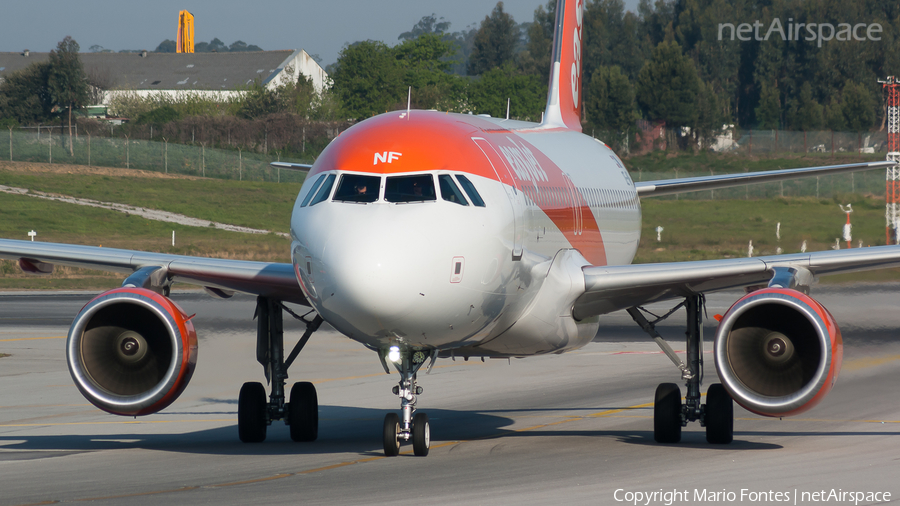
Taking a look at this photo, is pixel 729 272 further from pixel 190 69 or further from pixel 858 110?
pixel 190 69

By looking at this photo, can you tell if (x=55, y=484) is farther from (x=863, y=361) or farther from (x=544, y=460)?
(x=863, y=361)

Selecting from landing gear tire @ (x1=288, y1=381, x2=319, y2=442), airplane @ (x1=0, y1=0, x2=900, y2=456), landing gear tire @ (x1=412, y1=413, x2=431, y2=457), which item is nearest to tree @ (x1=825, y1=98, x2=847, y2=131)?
airplane @ (x1=0, y1=0, x2=900, y2=456)

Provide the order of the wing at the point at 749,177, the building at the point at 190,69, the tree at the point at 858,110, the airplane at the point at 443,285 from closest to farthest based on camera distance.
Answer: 1. the airplane at the point at 443,285
2. the wing at the point at 749,177
3. the tree at the point at 858,110
4. the building at the point at 190,69

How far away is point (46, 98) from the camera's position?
334ft

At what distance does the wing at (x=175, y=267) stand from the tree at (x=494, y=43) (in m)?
157

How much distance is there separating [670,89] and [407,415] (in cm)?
9597

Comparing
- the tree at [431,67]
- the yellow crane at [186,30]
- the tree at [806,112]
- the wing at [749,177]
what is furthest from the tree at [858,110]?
the yellow crane at [186,30]

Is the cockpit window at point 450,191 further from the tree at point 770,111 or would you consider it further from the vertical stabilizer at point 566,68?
the tree at point 770,111

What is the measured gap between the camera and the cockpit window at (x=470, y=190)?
11.8 meters

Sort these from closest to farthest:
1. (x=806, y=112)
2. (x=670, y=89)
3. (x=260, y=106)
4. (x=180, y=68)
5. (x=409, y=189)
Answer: (x=409, y=189) → (x=260, y=106) → (x=670, y=89) → (x=806, y=112) → (x=180, y=68)

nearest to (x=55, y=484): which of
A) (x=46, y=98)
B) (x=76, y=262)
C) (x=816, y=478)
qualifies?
(x=76, y=262)

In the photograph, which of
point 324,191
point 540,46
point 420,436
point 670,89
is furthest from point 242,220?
point 540,46

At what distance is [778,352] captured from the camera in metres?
12.8

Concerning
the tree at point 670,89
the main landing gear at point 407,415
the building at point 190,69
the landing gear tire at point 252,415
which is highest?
the building at point 190,69
